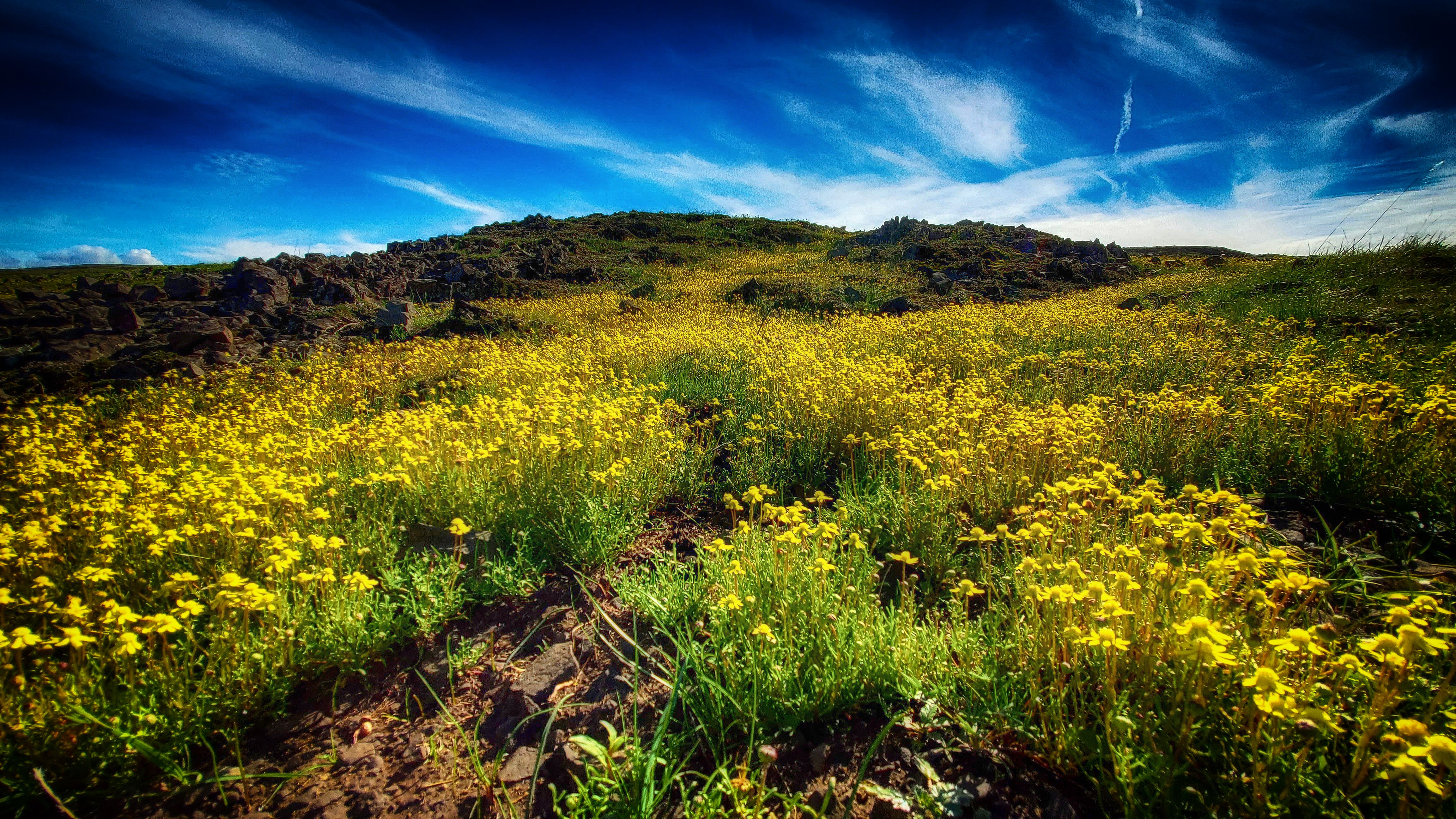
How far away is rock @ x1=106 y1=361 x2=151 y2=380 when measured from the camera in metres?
10.3

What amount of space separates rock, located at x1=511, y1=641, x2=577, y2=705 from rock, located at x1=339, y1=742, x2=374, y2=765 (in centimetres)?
62

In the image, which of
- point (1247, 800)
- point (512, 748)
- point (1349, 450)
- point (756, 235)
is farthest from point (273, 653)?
point (756, 235)

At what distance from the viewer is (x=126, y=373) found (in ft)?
34.3

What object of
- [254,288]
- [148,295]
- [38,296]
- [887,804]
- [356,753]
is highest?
[254,288]

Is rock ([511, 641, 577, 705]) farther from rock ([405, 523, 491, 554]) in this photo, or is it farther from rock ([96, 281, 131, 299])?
rock ([96, 281, 131, 299])

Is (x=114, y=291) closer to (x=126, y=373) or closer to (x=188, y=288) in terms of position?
(x=188, y=288)

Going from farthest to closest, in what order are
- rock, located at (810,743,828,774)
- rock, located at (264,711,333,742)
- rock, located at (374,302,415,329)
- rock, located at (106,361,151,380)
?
rock, located at (374,302,415,329) → rock, located at (106,361,151,380) → rock, located at (264,711,333,742) → rock, located at (810,743,828,774)

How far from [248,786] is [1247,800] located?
3.72m

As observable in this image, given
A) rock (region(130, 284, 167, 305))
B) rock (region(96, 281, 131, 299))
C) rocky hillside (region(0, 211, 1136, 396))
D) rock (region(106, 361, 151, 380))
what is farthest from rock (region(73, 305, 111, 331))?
rock (region(106, 361, 151, 380))

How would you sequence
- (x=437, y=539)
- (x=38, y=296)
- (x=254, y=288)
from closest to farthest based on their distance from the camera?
(x=437, y=539)
(x=254, y=288)
(x=38, y=296)

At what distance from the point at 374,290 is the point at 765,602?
2147 cm

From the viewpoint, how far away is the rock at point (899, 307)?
14.2 meters

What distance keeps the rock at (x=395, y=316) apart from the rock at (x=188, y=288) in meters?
9.10

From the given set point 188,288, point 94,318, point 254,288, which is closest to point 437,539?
point 94,318
